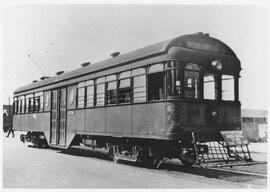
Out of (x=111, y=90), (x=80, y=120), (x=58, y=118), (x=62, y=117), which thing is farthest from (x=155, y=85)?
(x=58, y=118)

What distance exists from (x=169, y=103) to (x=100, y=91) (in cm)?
348

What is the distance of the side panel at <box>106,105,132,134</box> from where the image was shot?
33.5 feet

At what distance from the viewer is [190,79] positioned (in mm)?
9719

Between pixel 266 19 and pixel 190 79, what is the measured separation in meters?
2.56

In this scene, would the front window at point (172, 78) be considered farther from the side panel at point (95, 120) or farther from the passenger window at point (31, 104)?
the passenger window at point (31, 104)

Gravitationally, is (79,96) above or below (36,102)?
above

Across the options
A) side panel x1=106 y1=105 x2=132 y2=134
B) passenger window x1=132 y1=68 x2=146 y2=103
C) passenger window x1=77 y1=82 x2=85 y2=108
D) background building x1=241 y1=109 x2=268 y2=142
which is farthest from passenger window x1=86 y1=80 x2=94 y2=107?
background building x1=241 y1=109 x2=268 y2=142

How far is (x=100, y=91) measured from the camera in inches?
460

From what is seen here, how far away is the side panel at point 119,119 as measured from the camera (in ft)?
33.5

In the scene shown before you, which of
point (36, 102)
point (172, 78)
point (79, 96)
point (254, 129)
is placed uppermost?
point (172, 78)

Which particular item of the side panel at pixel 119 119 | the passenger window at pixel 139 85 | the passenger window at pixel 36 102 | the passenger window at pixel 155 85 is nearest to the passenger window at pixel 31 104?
the passenger window at pixel 36 102

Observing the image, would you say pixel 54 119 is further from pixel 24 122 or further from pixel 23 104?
pixel 23 104

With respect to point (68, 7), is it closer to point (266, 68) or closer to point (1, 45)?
point (1, 45)

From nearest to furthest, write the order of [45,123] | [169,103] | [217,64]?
1. [169,103]
2. [217,64]
3. [45,123]
